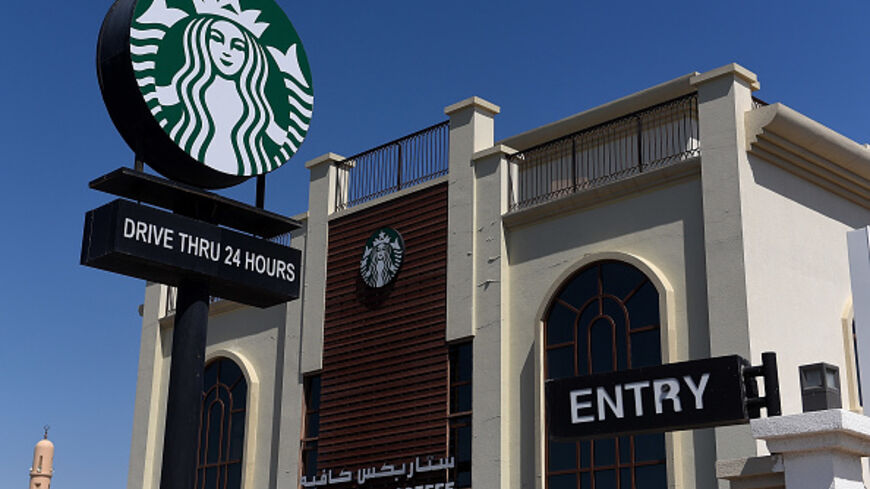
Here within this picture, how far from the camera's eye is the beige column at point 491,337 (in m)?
18.9

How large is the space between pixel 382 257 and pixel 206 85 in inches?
401

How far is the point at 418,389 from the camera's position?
20391mm

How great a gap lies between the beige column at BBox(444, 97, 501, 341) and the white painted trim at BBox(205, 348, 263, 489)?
5980mm

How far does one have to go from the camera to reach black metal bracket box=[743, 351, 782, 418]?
26.5ft

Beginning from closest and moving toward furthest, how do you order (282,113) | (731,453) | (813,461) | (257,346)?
(813,461) < (282,113) < (731,453) < (257,346)

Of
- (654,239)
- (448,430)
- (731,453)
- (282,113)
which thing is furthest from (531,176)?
(282,113)

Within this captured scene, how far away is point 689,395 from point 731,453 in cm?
803

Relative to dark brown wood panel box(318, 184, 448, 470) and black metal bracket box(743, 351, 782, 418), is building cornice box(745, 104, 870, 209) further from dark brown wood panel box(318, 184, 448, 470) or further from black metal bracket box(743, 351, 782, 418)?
black metal bracket box(743, 351, 782, 418)

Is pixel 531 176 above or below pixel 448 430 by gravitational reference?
above

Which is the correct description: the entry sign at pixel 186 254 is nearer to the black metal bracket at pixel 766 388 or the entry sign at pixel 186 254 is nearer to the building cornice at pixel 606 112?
the black metal bracket at pixel 766 388

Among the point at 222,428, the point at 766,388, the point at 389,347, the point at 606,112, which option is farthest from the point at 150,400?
the point at 766,388

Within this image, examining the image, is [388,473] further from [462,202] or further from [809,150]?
[809,150]

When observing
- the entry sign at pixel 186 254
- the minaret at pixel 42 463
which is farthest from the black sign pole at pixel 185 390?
the minaret at pixel 42 463

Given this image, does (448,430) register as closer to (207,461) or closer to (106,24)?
(207,461)
